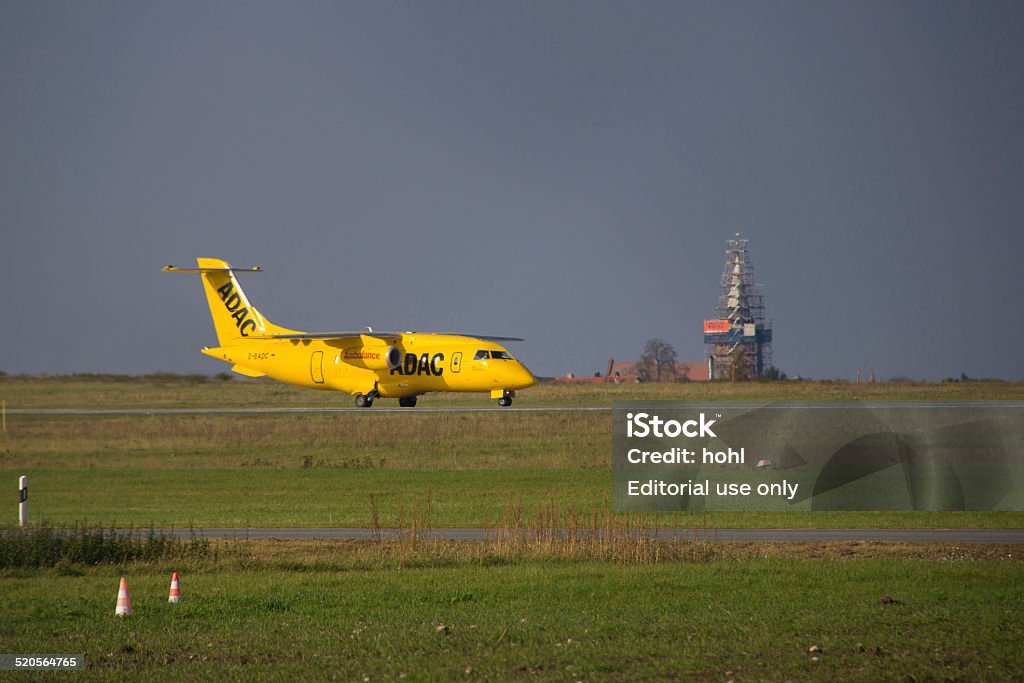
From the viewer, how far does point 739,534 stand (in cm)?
2475

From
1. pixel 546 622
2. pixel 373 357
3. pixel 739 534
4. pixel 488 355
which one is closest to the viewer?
pixel 546 622

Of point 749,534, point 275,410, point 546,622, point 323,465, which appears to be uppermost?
point 275,410

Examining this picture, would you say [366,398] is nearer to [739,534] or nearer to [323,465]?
[323,465]

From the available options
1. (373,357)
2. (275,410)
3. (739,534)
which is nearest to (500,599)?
(739,534)

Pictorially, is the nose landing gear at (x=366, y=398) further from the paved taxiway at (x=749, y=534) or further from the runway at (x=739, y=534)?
the runway at (x=739, y=534)

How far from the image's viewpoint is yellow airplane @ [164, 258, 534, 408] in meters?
57.2

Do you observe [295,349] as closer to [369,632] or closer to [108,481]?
[108,481]

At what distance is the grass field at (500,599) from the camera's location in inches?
495

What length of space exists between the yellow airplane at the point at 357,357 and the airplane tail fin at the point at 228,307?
56mm

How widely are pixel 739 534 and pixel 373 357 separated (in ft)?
122

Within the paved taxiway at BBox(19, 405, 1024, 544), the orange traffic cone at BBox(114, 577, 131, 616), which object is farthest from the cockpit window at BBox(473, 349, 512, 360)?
the orange traffic cone at BBox(114, 577, 131, 616)

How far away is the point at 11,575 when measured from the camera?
1998 cm

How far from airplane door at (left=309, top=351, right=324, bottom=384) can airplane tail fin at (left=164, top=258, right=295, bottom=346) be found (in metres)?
4.59

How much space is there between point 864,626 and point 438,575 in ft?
23.5
